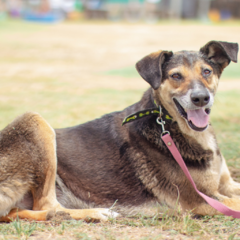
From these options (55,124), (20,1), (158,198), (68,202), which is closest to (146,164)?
(158,198)

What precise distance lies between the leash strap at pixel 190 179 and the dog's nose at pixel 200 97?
47 cm

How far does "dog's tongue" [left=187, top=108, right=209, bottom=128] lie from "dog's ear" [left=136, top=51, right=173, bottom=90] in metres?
0.48

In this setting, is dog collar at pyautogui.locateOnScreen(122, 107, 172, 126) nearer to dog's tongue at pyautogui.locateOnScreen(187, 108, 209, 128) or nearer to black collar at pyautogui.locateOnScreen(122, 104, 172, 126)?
black collar at pyautogui.locateOnScreen(122, 104, 172, 126)

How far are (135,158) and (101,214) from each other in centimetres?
75

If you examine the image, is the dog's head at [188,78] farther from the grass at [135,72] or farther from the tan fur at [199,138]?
the grass at [135,72]

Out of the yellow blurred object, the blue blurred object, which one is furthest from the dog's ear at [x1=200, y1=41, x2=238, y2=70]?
the yellow blurred object

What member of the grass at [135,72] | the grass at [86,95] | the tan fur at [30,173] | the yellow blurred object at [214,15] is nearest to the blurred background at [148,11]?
the yellow blurred object at [214,15]

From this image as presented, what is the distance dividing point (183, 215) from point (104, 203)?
2.96 ft

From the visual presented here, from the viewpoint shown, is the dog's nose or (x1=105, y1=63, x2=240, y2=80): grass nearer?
the dog's nose

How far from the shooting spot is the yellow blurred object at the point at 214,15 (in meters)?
46.9

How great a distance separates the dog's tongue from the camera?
3598 millimetres

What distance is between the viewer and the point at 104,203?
377 cm

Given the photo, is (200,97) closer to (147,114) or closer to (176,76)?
(176,76)

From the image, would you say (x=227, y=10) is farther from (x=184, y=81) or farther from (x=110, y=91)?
(x=184, y=81)
